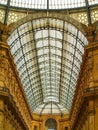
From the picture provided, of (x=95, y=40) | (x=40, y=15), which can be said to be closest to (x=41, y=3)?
(x=40, y=15)

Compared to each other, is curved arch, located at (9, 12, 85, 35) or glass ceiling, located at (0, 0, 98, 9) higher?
glass ceiling, located at (0, 0, 98, 9)

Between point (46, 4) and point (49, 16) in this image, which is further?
point (46, 4)

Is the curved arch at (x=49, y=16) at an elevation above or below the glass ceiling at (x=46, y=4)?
below

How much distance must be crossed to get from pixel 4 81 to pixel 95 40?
11839mm

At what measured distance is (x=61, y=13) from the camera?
45.8 meters

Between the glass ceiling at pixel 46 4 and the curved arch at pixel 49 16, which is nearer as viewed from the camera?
the curved arch at pixel 49 16

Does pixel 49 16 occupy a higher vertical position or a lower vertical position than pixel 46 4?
lower

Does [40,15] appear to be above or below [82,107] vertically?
above

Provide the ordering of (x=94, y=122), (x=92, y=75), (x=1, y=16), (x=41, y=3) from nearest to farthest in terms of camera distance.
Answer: (x=94, y=122), (x=92, y=75), (x=1, y=16), (x=41, y=3)

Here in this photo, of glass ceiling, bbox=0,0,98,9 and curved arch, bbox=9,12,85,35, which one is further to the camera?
glass ceiling, bbox=0,0,98,9

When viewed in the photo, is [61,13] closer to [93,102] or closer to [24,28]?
[24,28]

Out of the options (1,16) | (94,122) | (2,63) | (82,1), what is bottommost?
(94,122)

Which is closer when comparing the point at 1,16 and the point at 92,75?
the point at 92,75

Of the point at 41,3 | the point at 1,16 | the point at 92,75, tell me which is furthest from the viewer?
the point at 41,3
